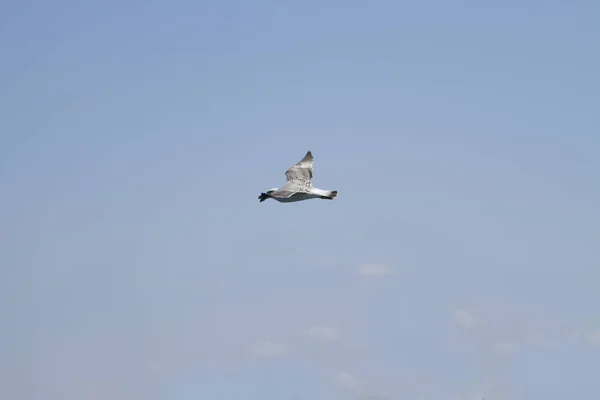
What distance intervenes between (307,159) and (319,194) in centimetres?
2101

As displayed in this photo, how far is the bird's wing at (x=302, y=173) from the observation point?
11753 cm

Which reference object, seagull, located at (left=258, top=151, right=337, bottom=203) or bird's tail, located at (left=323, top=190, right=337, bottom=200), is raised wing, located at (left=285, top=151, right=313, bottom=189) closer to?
seagull, located at (left=258, top=151, right=337, bottom=203)

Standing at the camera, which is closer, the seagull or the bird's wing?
the seagull

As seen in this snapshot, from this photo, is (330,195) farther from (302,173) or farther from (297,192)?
(302,173)

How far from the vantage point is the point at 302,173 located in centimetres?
12456

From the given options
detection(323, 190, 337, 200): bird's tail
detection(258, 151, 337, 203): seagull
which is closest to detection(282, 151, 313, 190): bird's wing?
detection(258, 151, 337, 203): seagull

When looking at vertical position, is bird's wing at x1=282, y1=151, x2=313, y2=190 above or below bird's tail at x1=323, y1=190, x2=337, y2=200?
above

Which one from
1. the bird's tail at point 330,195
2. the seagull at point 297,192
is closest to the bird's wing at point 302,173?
the seagull at point 297,192

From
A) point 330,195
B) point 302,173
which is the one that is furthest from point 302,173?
point 330,195

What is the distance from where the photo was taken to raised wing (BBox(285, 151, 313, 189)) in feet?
386

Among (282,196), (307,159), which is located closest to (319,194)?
(282,196)

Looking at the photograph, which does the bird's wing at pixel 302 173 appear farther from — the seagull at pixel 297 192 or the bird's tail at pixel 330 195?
the bird's tail at pixel 330 195

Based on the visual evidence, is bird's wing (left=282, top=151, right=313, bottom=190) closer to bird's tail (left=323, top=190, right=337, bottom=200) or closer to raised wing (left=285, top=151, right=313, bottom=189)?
raised wing (left=285, top=151, right=313, bottom=189)

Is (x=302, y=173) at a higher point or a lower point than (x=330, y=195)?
higher
